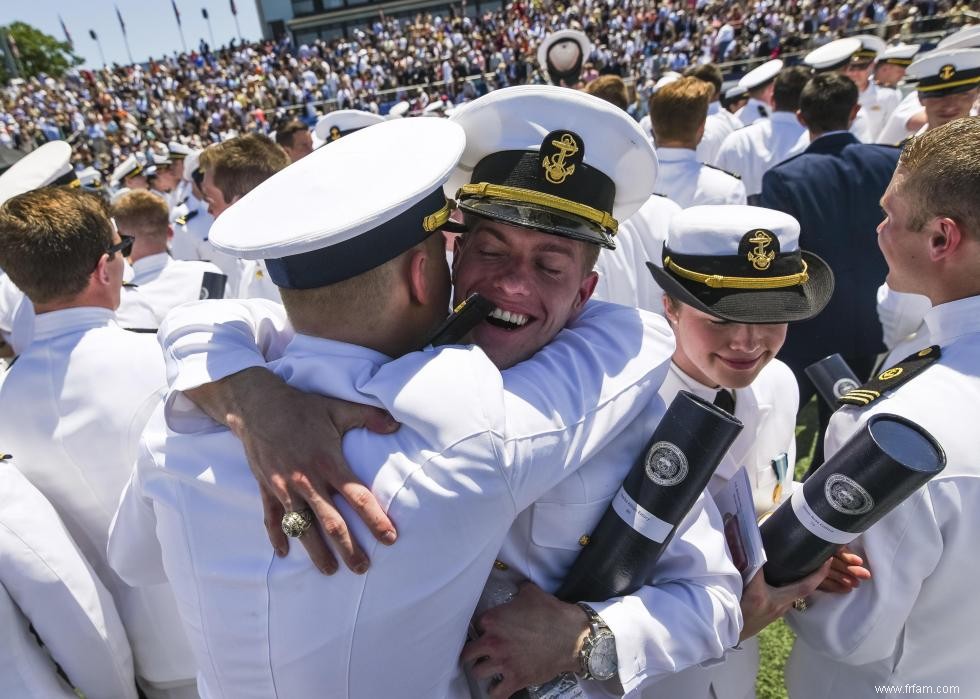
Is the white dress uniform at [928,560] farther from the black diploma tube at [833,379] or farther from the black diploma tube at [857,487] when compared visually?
the black diploma tube at [833,379]

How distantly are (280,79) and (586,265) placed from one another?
116ft

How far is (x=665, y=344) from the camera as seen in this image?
158 cm

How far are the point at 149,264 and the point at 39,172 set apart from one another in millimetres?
812

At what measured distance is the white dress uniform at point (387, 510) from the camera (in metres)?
1.16

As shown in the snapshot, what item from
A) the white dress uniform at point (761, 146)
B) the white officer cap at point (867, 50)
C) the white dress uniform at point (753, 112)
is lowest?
the white dress uniform at point (753, 112)

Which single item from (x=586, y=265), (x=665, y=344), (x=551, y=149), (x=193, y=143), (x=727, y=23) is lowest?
(x=193, y=143)

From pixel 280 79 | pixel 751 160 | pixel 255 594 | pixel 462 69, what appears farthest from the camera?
pixel 280 79

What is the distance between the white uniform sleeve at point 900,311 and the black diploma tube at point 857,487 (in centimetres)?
228

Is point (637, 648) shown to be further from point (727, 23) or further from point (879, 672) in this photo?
point (727, 23)

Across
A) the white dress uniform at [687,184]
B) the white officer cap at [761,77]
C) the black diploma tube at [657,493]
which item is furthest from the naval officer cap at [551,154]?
the white officer cap at [761,77]

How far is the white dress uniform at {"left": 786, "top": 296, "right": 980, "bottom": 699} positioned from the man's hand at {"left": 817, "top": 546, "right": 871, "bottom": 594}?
0.06 feet

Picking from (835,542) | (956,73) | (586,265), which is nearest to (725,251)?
(586,265)

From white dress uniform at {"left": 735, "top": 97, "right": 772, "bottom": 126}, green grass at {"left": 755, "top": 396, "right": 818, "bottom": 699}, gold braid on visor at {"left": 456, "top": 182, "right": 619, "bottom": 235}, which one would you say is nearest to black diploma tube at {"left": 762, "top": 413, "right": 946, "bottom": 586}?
gold braid on visor at {"left": 456, "top": 182, "right": 619, "bottom": 235}

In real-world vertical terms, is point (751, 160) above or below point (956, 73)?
below
